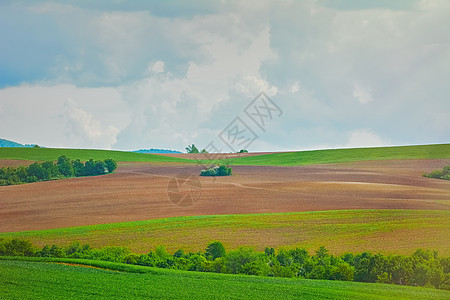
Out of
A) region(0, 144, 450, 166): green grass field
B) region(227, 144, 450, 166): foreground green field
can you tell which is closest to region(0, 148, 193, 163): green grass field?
region(0, 144, 450, 166): green grass field

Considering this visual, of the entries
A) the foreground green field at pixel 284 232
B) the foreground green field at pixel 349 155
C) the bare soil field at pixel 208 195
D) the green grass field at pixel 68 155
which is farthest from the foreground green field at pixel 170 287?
the green grass field at pixel 68 155

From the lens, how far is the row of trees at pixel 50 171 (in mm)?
57944

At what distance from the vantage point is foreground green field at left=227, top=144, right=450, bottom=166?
256ft

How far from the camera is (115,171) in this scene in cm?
6631

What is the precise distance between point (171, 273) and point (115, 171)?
4875 centimetres

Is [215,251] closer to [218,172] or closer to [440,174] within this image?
[218,172]

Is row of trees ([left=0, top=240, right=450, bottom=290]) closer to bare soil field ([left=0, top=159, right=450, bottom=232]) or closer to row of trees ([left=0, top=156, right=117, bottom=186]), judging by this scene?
bare soil field ([left=0, top=159, right=450, bottom=232])

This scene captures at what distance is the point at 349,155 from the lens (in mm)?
85938

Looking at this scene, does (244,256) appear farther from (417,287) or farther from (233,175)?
(233,175)

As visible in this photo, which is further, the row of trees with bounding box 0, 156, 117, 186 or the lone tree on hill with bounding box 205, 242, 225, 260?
the row of trees with bounding box 0, 156, 117, 186

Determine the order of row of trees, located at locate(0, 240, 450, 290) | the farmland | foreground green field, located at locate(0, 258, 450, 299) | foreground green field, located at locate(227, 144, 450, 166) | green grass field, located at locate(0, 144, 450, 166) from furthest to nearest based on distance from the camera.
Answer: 1. green grass field, located at locate(0, 144, 450, 166)
2. foreground green field, located at locate(227, 144, 450, 166)
3. row of trees, located at locate(0, 240, 450, 290)
4. the farmland
5. foreground green field, located at locate(0, 258, 450, 299)

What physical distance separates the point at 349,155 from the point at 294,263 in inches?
2649

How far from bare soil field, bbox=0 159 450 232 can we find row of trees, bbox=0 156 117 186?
2588 millimetres

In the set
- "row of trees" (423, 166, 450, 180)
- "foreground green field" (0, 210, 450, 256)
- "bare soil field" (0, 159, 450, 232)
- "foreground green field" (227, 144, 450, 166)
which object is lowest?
"foreground green field" (0, 210, 450, 256)
